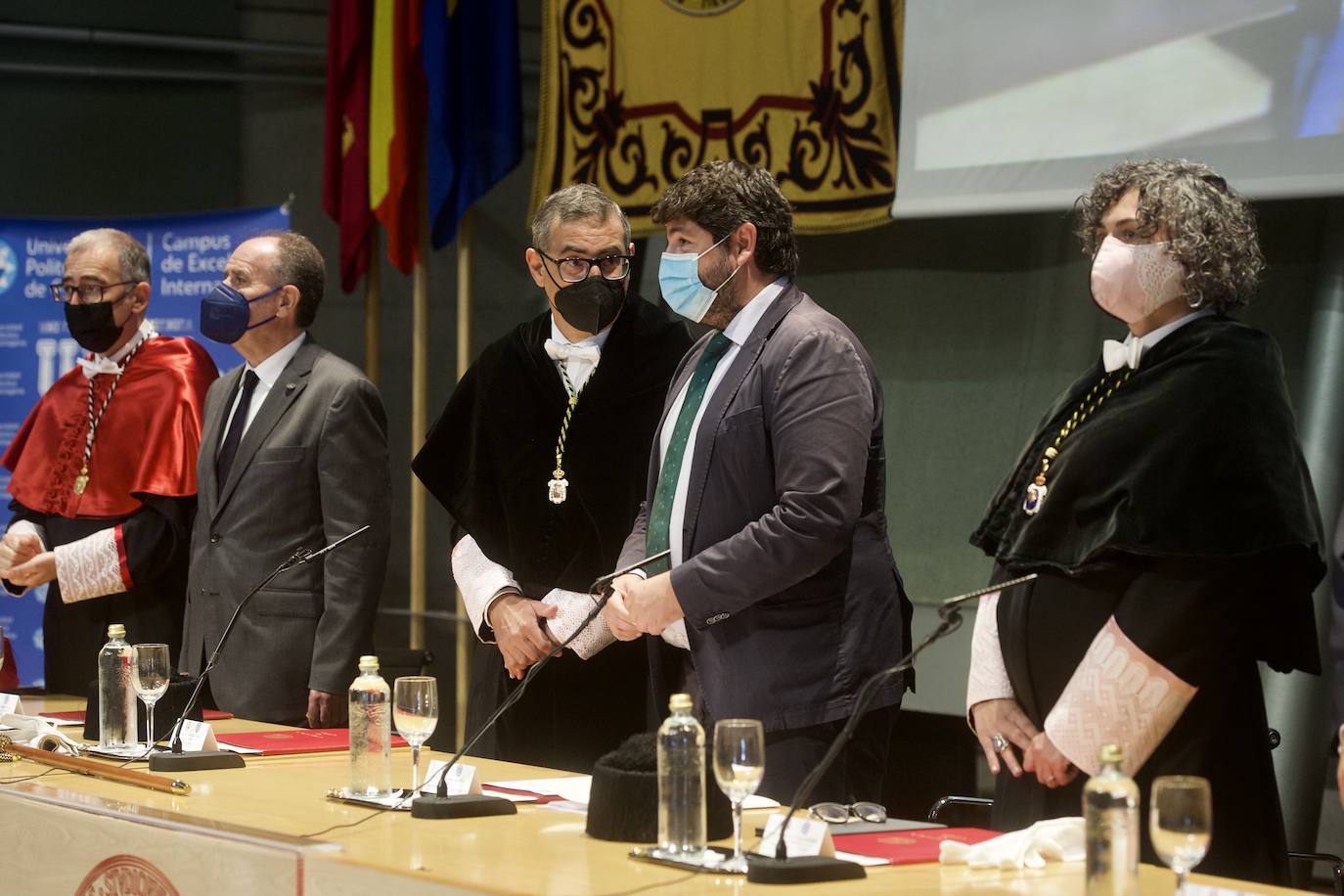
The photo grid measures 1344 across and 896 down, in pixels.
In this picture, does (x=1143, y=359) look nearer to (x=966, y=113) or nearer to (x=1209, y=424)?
(x=1209, y=424)

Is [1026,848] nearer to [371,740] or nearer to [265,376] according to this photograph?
[371,740]

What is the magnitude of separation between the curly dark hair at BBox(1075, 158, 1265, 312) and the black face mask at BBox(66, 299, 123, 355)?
2.94m

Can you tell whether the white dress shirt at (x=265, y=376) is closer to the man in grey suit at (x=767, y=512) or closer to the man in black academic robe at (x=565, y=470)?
the man in black academic robe at (x=565, y=470)

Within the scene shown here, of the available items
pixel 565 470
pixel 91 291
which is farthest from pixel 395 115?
pixel 565 470

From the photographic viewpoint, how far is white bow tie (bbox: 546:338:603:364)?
3.37 m

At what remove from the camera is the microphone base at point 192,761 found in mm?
2666

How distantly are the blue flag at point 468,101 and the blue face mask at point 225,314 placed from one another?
209 cm

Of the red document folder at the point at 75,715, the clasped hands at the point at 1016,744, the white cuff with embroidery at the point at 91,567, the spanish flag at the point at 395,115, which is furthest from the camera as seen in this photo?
the spanish flag at the point at 395,115

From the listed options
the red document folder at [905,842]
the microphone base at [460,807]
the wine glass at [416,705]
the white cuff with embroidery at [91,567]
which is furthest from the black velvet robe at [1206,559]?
the white cuff with embroidery at [91,567]

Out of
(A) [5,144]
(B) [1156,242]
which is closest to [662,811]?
(B) [1156,242]

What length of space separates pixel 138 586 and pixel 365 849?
2.52 metres

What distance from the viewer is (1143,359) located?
8.36ft

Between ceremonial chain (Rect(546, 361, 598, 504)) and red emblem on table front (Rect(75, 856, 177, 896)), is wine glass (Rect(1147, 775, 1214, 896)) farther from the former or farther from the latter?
ceremonial chain (Rect(546, 361, 598, 504))

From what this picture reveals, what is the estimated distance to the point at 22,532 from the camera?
4344 mm
